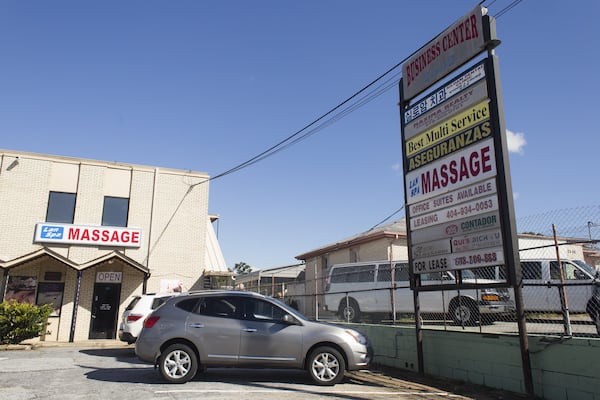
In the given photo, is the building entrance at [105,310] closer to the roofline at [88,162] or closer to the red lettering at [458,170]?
the roofline at [88,162]

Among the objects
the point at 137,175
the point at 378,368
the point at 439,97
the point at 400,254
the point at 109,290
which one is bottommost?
the point at 378,368

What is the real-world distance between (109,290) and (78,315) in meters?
1.56

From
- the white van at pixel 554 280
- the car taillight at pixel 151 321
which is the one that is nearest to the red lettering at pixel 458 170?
the white van at pixel 554 280

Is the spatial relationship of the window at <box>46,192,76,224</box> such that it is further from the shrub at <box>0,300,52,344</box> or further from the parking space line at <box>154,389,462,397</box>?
the parking space line at <box>154,389,462,397</box>

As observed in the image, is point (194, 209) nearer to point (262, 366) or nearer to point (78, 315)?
point (78, 315)

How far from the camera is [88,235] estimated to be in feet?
66.0

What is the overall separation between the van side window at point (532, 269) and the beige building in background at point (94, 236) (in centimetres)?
1352

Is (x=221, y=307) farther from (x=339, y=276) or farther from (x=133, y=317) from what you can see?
(x=339, y=276)

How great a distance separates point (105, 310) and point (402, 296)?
12.8m

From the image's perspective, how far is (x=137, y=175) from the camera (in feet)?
70.9

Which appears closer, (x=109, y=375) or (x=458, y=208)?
(x=458, y=208)

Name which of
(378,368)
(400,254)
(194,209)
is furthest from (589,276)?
(194,209)

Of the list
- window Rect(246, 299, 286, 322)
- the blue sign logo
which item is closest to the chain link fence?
window Rect(246, 299, 286, 322)

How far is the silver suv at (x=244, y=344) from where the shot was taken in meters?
8.55
